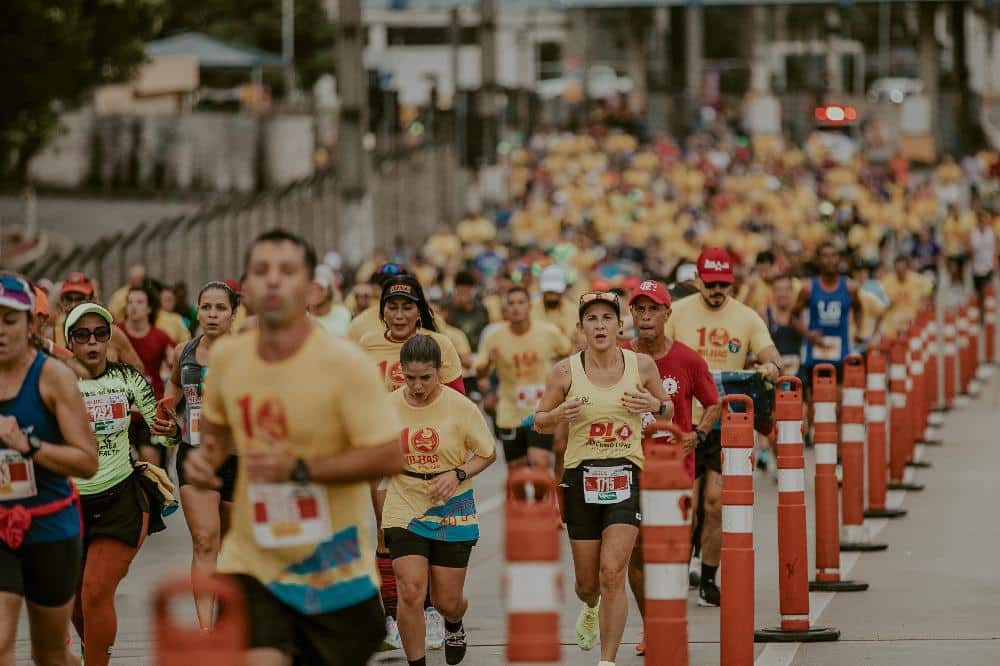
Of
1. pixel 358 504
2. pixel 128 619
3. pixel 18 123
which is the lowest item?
pixel 128 619

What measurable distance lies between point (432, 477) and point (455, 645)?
3.02 ft

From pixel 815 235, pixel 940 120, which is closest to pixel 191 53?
pixel 815 235

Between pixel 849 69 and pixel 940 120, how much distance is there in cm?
2685

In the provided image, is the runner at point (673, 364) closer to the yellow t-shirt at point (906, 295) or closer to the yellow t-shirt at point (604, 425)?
the yellow t-shirt at point (604, 425)

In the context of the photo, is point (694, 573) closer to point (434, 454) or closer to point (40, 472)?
point (434, 454)

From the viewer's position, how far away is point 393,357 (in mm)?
13156

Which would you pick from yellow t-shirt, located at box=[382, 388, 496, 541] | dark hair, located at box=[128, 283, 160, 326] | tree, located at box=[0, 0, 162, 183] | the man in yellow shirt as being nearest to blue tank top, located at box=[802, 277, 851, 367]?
dark hair, located at box=[128, 283, 160, 326]

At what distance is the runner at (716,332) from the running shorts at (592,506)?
103 inches

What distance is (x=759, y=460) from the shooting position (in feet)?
69.3

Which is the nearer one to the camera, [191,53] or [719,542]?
[719,542]

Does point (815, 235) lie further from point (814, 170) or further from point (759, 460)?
point (759, 460)

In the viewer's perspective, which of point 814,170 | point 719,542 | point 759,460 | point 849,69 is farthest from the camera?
point 849,69

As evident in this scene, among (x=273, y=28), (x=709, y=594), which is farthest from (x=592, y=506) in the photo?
(x=273, y=28)

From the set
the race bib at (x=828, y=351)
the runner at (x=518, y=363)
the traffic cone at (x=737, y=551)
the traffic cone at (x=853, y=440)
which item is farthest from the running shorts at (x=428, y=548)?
the race bib at (x=828, y=351)
